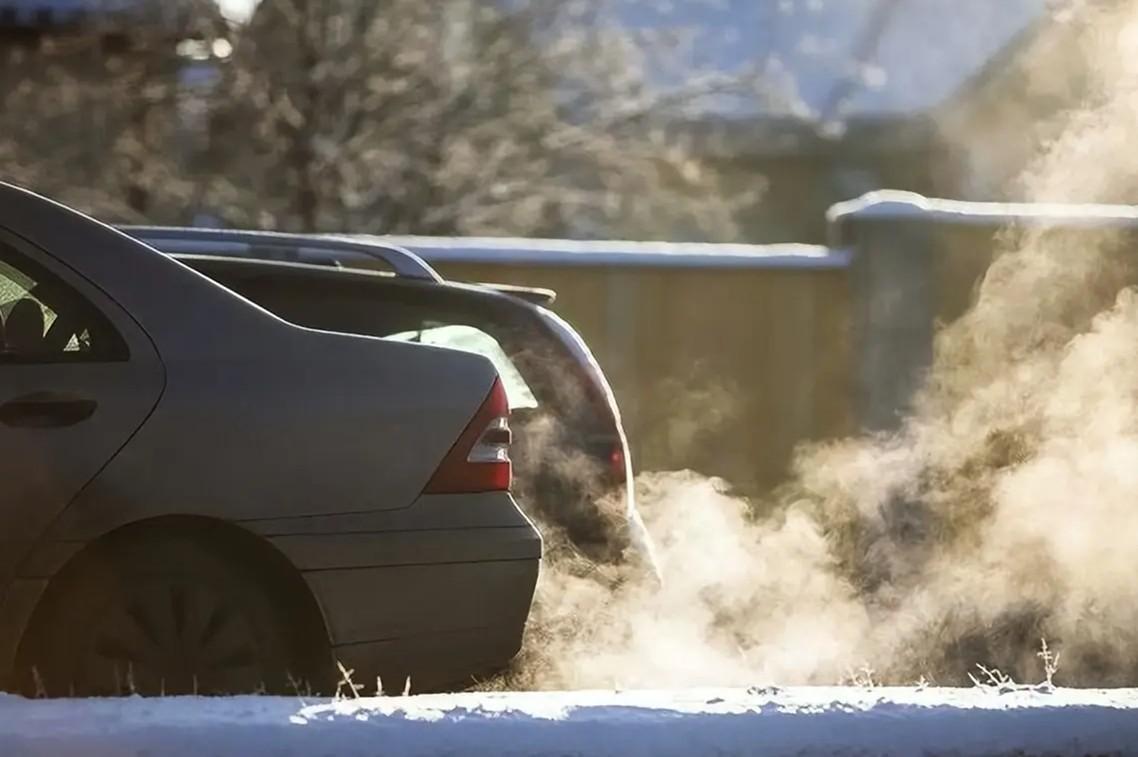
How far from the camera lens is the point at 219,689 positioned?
365 cm

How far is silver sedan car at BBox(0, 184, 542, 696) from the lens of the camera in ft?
11.7

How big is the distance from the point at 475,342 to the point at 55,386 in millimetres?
1620

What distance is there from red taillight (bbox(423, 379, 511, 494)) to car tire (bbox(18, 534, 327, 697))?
481 mm

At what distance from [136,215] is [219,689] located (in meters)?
9.32

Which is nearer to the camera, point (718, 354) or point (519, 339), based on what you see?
point (519, 339)

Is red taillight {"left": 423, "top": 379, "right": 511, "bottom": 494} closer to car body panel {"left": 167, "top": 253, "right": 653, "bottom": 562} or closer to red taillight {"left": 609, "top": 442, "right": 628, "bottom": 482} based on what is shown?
car body panel {"left": 167, "top": 253, "right": 653, "bottom": 562}

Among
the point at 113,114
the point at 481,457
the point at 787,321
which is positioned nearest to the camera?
the point at 481,457

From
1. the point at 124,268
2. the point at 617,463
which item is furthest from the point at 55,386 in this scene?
the point at 617,463

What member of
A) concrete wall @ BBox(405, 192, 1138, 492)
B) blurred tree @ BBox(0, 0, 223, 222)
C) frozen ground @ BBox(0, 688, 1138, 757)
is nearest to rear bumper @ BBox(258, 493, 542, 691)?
frozen ground @ BBox(0, 688, 1138, 757)

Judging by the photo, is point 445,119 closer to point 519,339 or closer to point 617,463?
point 519,339

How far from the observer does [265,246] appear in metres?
5.59

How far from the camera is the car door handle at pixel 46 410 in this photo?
3.54 m

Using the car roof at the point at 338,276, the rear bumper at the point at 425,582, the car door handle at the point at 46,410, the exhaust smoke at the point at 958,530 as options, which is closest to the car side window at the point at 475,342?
the car roof at the point at 338,276

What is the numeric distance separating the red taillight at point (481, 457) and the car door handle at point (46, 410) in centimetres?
81
